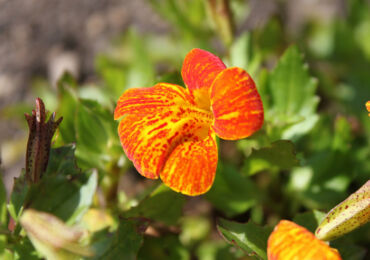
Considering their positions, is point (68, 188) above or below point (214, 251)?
above

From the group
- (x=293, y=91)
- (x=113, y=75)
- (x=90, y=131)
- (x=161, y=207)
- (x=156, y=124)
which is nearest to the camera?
(x=156, y=124)

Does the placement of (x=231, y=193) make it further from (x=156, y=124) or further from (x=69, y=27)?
(x=69, y=27)

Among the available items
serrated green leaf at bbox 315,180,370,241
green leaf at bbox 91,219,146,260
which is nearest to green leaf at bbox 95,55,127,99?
green leaf at bbox 91,219,146,260

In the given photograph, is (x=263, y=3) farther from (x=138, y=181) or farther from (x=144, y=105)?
(x=144, y=105)

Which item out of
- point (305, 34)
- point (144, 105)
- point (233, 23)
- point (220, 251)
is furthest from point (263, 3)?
point (144, 105)

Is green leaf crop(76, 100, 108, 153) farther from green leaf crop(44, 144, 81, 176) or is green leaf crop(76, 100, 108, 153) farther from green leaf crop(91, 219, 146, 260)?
green leaf crop(91, 219, 146, 260)

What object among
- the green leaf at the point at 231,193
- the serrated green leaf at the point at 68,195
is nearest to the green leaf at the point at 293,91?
the green leaf at the point at 231,193

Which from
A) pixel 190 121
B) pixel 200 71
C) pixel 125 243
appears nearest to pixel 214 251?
pixel 125 243
